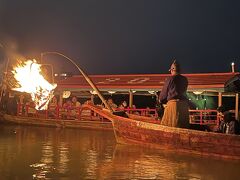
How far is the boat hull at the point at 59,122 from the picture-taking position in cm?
2138

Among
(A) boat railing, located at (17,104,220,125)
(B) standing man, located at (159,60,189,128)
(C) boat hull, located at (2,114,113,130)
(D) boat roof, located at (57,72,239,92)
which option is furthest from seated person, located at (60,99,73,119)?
(B) standing man, located at (159,60,189,128)

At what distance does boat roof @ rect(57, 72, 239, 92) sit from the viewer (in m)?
21.4

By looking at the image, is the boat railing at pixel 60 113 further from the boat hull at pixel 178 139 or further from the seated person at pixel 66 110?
the boat hull at pixel 178 139

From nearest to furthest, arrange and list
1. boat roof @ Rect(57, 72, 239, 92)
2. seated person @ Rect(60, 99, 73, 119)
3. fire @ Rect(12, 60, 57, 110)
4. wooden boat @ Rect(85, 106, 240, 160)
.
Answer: wooden boat @ Rect(85, 106, 240, 160) < fire @ Rect(12, 60, 57, 110) < boat roof @ Rect(57, 72, 239, 92) < seated person @ Rect(60, 99, 73, 119)

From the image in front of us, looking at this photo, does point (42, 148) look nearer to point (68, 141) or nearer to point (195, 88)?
point (68, 141)

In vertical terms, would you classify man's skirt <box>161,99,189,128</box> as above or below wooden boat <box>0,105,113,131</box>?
above

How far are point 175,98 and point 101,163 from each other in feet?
10.1

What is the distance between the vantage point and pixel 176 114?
12219 mm

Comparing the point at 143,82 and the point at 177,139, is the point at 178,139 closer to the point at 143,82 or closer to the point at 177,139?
the point at 177,139

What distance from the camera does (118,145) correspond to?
14.5 metres

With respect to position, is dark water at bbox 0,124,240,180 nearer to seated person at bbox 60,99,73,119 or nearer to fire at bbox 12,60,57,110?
fire at bbox 12,60,57,110

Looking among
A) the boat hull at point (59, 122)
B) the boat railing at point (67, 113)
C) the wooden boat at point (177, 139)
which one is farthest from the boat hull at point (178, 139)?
the boat railing at point (67, 113)

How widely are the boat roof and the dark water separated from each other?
8.75m

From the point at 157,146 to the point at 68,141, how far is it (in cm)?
402
